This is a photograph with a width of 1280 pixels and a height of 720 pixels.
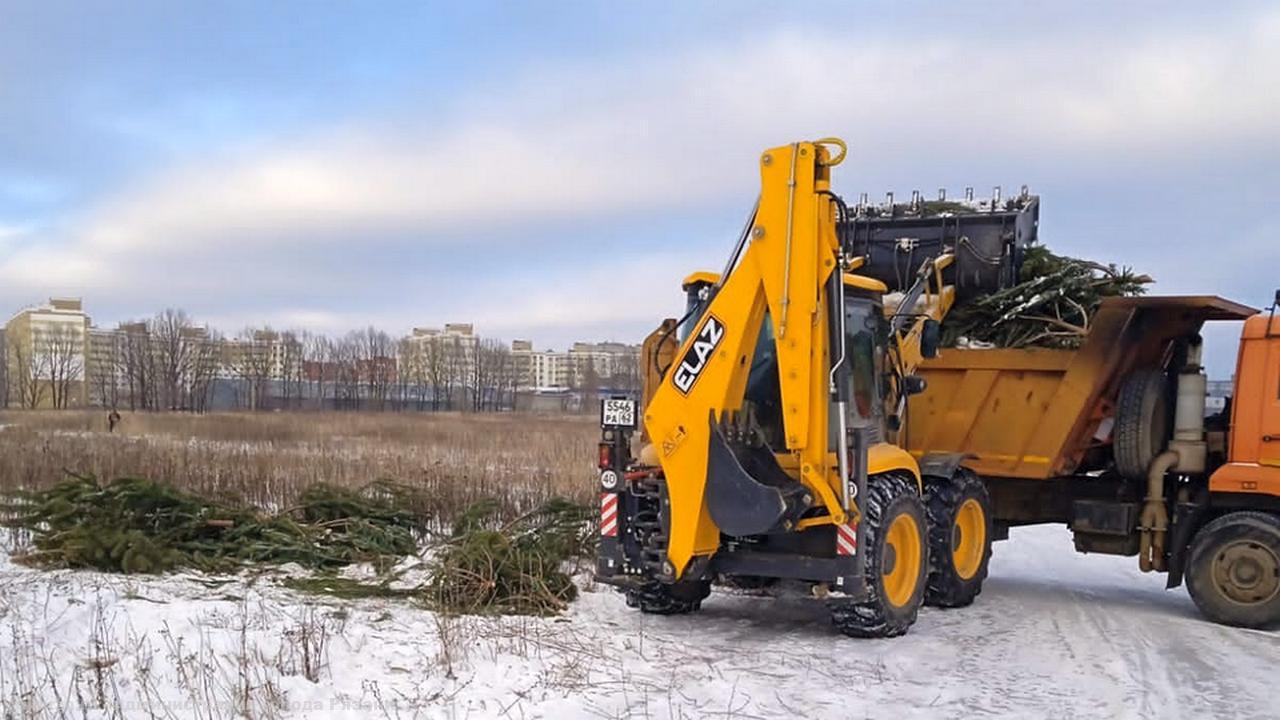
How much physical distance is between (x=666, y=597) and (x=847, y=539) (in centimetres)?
184

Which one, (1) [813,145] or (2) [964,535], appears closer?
(1) [813,145]

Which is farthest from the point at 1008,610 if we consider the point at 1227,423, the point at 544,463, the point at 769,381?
the point at 544,463

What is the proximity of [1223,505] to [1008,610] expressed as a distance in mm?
2047

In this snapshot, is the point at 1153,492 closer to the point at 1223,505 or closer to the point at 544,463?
the point at 1223,505

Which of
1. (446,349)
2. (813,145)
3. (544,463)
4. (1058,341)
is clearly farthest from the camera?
(446,349)

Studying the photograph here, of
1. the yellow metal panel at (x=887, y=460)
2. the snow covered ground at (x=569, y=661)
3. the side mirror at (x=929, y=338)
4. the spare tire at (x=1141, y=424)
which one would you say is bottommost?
the snow covered ground at (x=569, y=661)

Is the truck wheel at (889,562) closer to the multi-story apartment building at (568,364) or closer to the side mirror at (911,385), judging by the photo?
the side mirror at (911,385)

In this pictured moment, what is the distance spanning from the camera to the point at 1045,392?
10.5m

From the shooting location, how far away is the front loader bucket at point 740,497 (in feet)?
24.7

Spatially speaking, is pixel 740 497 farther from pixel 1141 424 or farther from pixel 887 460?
pixel 1141 424

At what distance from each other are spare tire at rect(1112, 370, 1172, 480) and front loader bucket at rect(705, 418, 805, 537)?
4.03 metres

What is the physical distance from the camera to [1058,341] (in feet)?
35.6

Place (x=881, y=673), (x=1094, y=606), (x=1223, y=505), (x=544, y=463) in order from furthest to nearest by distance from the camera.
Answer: (x=544, y=463) → (x=1094, y=606) → (x=1223, y=505) → (x=881, y=673)

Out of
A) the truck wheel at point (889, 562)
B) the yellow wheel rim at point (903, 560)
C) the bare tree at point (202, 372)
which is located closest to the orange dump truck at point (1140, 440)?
the truck wheel at point (889, 562)
